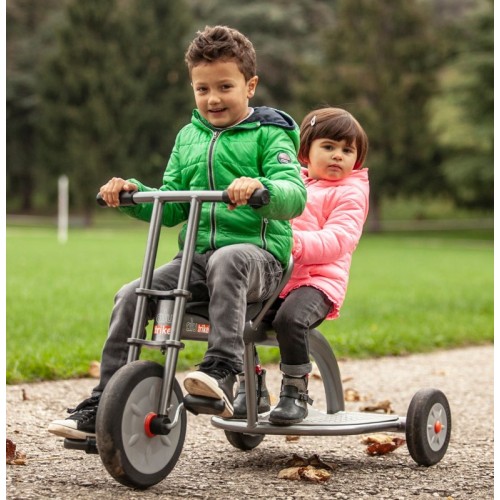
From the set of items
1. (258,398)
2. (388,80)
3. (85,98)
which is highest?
(388,80)

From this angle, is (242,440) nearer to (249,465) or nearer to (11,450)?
(249,465)

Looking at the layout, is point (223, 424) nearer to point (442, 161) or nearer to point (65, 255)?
point (65, 255)

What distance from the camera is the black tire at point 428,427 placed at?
397 cm

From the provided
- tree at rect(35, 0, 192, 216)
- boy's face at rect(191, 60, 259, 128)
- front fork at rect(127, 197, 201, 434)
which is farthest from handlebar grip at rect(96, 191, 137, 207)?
tree at rect(35, 0, 192, 216)

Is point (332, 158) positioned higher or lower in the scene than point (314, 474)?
higher

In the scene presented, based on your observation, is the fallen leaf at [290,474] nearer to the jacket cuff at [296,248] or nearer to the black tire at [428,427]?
the black tire at [428,427]

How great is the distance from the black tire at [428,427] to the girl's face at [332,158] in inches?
38.2

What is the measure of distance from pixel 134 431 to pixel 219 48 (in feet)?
4.45

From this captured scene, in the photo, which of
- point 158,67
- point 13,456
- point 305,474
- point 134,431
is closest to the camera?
point 134,431

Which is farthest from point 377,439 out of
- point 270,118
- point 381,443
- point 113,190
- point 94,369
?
point 94,369

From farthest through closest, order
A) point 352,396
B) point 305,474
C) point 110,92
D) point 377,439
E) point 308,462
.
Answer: point 110,92 < point 352,396 < point 377,439 < point 308,462 < point 305,474

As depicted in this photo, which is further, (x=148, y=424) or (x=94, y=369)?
(x=94, y=369)

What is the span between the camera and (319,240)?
3.91 metres

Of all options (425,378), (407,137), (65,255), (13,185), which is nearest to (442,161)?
(407,137)
